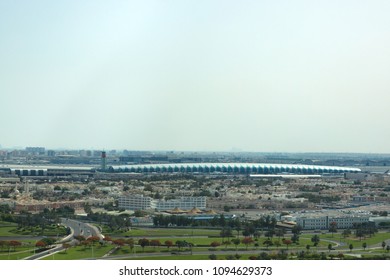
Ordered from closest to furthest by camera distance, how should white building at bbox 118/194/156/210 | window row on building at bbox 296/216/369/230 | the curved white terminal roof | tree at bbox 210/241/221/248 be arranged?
tree at bbox 210/241/221/248 < window row on building at bbox 296/216/369/230 < white building at bbox 118/194/156/210 < the curved white terminal roof

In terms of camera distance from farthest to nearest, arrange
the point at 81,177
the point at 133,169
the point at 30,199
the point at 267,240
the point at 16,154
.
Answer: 1. the point at 16,154
2. the point at 133,169
3. the point at 81,177
4. the point at 30,199
5. the point at 267,240

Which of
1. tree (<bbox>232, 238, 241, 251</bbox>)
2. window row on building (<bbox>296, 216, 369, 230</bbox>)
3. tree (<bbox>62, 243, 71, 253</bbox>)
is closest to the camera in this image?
tree (<bbox>62, 243, 71, 253</bbox>)

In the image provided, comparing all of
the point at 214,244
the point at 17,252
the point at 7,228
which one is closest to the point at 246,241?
the point at 214,244

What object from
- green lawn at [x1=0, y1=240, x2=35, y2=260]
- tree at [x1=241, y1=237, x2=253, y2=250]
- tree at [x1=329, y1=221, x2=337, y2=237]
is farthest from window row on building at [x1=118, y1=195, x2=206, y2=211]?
green lawn at [x1=0, y1=240, x2=35, y2=260]

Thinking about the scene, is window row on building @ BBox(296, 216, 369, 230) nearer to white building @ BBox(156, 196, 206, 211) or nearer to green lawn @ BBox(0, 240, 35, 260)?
white building @ BBox(156, 196, 206, 211)

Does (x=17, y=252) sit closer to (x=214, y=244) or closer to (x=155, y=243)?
(x=155, y=243)

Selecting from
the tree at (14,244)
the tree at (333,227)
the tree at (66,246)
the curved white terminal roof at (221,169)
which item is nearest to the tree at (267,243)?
the tree at (333,227)

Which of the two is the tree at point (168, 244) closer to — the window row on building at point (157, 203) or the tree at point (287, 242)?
the tree at point (287, 242)

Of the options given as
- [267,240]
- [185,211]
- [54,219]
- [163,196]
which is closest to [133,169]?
[163,196]

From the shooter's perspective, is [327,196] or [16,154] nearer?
[327,196]

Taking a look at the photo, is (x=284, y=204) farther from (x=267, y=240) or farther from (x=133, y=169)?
(x=133, y=169)
